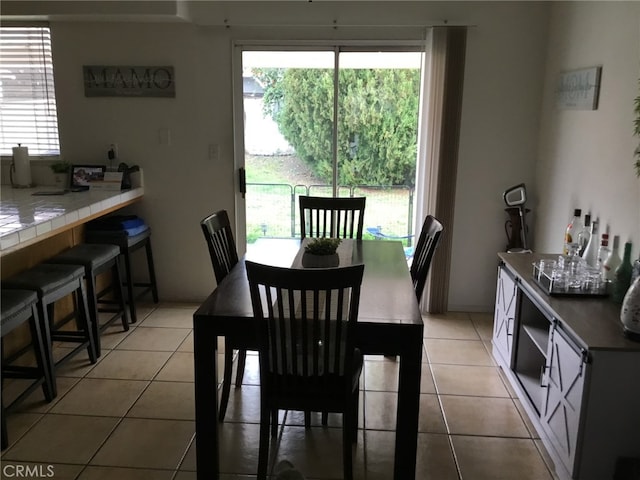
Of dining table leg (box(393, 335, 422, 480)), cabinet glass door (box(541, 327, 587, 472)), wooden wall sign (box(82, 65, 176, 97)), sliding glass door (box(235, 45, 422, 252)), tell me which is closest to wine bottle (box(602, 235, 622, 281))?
cabinet glass door (box(541, 327, 587, 472))

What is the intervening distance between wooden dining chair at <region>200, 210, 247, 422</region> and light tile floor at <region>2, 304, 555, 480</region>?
0.09 m

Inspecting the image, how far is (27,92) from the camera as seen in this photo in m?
4.20

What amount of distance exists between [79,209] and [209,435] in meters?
1.84

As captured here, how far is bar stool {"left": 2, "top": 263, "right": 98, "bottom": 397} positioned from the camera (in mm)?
2742

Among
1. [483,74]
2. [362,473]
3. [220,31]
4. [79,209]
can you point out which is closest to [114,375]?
[79,209]

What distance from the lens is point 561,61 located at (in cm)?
354

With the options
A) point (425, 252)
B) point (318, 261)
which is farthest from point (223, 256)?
point (425, 252)

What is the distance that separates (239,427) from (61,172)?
2.62 metres

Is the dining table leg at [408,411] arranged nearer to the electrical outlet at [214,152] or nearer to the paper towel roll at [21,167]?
the electrical outlet at [214,152]

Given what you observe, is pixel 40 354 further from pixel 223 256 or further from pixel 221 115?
pixel 221 115

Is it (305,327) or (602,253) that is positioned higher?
(602,253)

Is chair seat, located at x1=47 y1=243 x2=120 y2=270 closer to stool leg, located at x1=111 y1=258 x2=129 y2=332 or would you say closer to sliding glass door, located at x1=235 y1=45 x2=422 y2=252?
stool leg, located at x1=111 y1=258 x2=129 y2=332

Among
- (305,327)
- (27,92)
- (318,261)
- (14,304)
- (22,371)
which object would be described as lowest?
(22,371)

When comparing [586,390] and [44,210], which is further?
[44,210]
